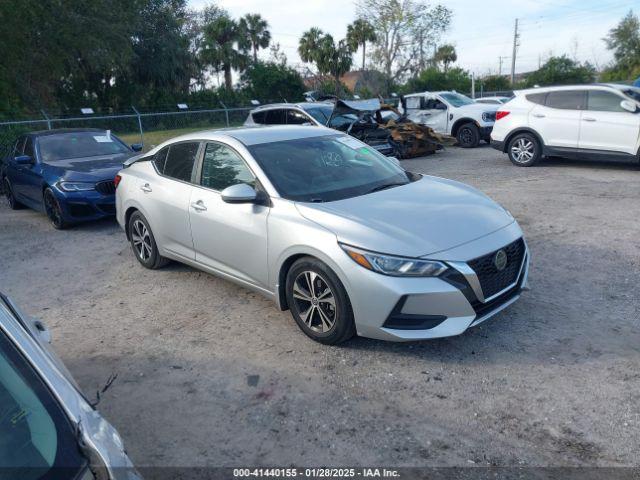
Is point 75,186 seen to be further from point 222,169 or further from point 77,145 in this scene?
point 222,169

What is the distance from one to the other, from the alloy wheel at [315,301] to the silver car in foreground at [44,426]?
7.39 ft

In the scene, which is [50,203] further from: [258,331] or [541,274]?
[541,274]

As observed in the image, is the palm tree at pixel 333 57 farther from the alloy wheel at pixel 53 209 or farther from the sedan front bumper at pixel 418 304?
the sedan front bumper at pixel 418 304

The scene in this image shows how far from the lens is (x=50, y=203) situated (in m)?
8.50

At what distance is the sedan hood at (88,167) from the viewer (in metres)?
8.16

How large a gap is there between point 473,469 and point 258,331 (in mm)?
2178

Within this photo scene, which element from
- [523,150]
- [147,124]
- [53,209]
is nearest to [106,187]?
[53,209]

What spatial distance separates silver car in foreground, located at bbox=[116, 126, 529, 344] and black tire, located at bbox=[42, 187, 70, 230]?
10.6ft

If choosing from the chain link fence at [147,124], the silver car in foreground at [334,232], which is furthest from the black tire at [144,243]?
the chain link fence at [147,124]

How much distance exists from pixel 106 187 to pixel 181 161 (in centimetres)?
328

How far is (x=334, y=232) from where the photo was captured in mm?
3863

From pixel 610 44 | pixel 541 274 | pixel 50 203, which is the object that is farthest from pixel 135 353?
pixel 610 44

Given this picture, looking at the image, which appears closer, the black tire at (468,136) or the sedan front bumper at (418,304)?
the sedan front bumper at (418,304)

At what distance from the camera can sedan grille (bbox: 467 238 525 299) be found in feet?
12.4
